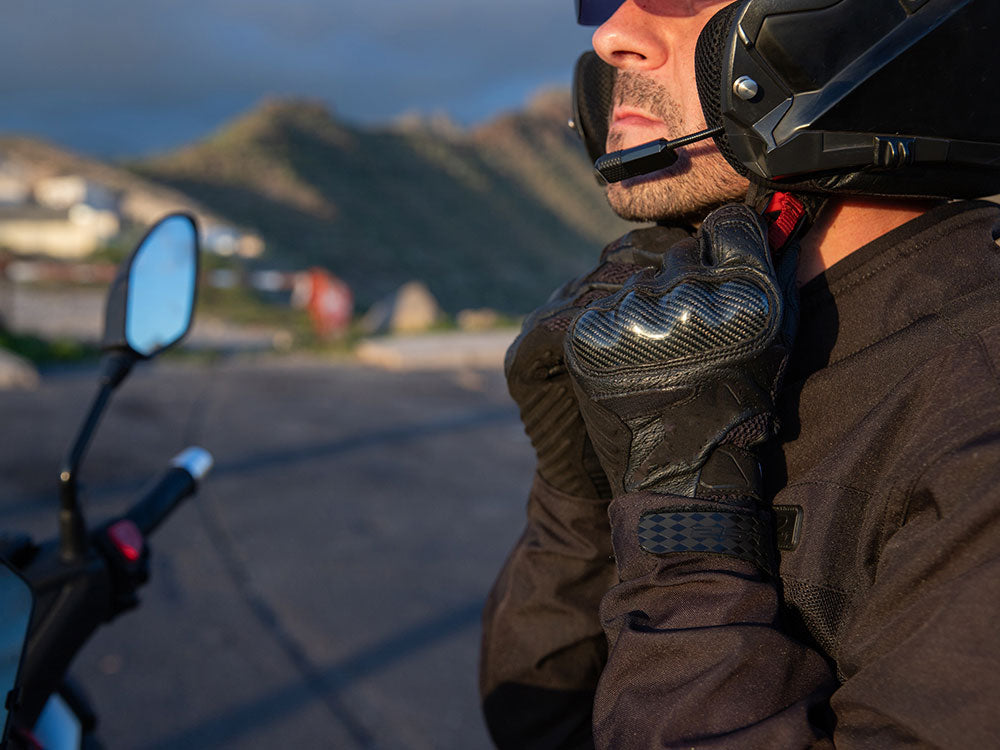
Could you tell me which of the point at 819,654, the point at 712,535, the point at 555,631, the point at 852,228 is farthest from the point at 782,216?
the point at 555,631

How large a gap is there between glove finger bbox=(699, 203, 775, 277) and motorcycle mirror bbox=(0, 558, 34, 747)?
107cm

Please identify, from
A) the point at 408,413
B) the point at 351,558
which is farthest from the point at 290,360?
the point at 351,558

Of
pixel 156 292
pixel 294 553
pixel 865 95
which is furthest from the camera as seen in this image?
pixel 294 553

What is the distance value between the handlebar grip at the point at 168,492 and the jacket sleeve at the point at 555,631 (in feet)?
2.29

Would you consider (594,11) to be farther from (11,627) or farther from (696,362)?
(11,627)

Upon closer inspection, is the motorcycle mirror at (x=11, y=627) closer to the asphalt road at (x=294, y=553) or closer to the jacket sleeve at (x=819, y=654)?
the jacket sleeve at (x=819, y=654)

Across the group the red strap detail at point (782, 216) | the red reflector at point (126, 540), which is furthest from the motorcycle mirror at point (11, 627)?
the red strap detail at point (782, 216)

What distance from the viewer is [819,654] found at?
108 centimetres

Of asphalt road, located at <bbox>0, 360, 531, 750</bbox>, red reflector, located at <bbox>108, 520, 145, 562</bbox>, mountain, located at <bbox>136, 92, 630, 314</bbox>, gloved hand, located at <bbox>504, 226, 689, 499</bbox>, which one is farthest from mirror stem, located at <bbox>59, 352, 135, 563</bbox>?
mountain, located at <bbox>136, 92, 630, 314</bbox>

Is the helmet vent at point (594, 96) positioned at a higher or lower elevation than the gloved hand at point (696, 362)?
higher

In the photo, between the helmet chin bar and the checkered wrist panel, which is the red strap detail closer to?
the helmet chin bar

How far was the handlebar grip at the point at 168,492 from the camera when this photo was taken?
170cm

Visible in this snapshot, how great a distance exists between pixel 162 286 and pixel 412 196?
158 ft

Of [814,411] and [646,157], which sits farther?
[646,157]
